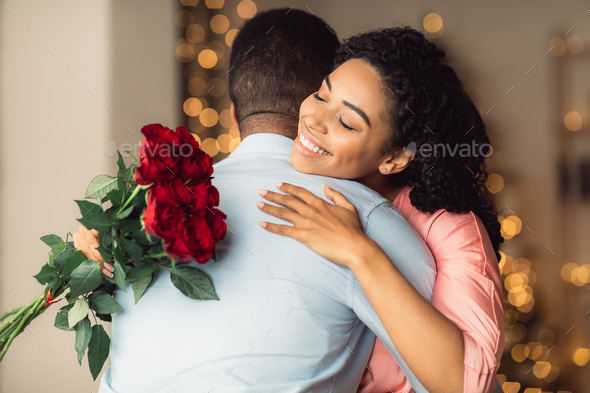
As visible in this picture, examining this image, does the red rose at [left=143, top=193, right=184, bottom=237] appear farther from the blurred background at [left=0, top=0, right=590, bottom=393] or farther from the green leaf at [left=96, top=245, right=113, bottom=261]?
the blurred background at [left=0, top=0, right=590, bottom=393]

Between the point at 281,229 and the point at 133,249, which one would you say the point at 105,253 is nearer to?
the point at 133,249

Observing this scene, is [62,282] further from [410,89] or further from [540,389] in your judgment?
[540,389]

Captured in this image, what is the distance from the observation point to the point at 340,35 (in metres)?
3.01

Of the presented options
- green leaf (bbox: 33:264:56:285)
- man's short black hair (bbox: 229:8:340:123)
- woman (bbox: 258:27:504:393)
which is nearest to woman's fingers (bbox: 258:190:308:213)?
woman (bbox: 258:27:504:393)

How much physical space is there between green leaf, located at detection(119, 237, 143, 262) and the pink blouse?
46cm

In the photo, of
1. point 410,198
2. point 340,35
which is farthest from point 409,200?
point 340,35

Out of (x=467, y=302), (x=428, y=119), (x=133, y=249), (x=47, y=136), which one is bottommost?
(x=47, y=136)

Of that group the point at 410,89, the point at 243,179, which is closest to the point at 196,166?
the point at 243,179

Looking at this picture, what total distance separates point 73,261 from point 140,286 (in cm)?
13

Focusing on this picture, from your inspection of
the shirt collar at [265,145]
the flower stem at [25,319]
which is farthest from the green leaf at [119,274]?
the shirt collar at [265,145]

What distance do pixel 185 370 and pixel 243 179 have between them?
1.13 ft

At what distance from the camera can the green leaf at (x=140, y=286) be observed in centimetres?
78

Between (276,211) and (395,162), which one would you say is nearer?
(276,211)

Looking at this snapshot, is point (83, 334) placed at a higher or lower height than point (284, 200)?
lower
